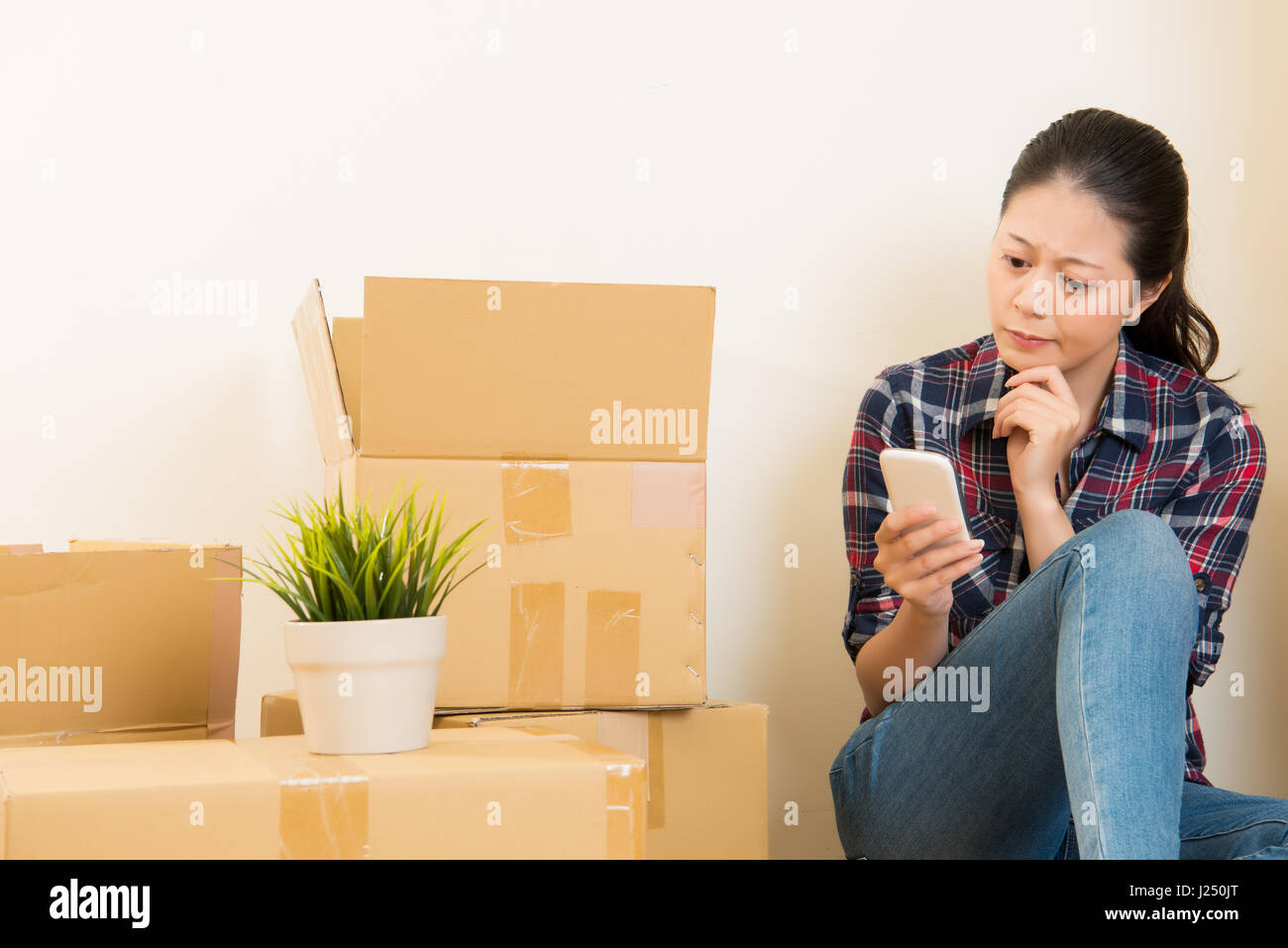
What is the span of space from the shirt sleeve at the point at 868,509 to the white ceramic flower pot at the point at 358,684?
549 mm

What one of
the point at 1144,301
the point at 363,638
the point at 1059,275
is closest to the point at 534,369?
the point at 363,638

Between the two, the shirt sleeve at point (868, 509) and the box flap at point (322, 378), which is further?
the shirt sleeve at point (868, 509)

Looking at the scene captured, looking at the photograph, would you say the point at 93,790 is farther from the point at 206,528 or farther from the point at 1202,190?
the point at 1202,190

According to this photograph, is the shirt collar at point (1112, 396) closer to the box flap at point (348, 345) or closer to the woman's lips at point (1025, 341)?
the woman's lips at point (1025, 341)

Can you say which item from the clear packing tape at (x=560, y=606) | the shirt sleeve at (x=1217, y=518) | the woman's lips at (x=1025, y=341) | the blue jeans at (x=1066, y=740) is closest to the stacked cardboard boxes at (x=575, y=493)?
the clear packing tape at (x=560, y=606)

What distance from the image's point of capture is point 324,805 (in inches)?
26.4

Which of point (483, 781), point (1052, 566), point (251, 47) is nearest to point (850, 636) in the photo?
point (1052, 566)

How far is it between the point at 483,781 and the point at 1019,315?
2.51 feet

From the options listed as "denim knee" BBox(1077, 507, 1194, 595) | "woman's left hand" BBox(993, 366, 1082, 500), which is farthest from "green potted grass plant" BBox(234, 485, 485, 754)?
"woman's left hand" BBox(993, 366, 1082, 500)

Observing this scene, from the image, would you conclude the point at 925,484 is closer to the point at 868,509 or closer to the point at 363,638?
the point at 868,509

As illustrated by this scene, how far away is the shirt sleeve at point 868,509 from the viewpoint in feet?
3.81

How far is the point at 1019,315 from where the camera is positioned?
1168mm

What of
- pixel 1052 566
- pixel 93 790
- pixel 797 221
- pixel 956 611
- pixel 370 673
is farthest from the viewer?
pixel 797 221

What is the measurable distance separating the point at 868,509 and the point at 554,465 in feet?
1.22
